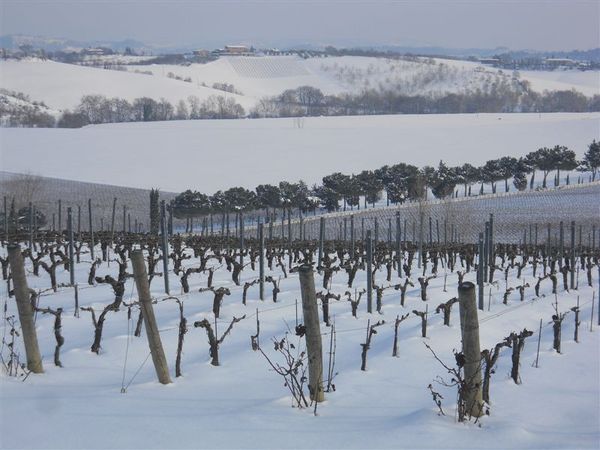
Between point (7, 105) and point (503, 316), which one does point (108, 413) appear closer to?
point (503, 316)

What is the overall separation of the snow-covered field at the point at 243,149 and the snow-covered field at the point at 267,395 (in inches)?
1651

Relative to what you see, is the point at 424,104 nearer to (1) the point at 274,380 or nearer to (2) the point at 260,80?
(2) the point at 260,80

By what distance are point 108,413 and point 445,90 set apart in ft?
550

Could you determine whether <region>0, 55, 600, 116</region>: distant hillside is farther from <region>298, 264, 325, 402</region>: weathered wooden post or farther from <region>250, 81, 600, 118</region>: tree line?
<region>298, 264, 325, 402</region>: weathered wooden post

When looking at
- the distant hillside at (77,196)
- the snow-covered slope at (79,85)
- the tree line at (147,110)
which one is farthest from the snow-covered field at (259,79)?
the distant hillside at (77,196)

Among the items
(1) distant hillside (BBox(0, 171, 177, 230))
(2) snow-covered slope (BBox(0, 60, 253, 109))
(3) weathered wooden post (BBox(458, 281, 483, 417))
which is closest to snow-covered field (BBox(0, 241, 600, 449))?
(3) weathered wooden post (BBox(458, 281, 483, 417))

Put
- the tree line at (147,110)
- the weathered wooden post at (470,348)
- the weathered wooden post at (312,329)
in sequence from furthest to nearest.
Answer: the tree line at (147,110)
the weathered wooden post at (312,329)
the weathered wooden post at (470,348)

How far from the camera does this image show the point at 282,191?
127 ft

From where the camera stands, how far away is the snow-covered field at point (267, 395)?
15.5 feet

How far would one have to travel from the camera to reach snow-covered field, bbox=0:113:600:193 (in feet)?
182

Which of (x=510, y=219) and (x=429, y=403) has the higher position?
(x=429, y=403)

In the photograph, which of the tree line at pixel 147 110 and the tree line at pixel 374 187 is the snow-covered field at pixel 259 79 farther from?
the tree line at pixel 374 187

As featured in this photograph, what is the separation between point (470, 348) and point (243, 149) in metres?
64.3

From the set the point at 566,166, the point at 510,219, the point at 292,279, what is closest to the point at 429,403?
the point at 292,279
